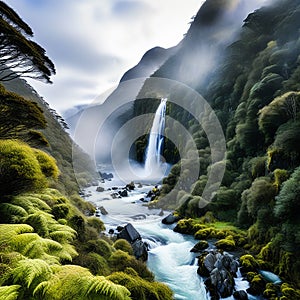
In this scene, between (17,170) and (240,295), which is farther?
(240,295)

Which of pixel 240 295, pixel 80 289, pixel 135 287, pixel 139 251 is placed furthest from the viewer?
pixel 139 251

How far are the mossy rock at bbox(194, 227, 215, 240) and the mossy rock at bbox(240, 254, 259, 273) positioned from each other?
3609 millimetres

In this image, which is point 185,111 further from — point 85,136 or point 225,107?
point 85,136

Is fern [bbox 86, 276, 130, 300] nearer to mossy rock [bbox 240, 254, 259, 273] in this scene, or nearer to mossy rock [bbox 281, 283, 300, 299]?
mossy rock [bbox 281, 283, 300, 299]

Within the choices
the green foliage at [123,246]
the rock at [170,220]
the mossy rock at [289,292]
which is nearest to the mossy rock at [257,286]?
the mossy rock at [289,292]

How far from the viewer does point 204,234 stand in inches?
546

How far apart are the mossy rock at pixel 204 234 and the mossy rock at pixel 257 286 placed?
5.19 metres

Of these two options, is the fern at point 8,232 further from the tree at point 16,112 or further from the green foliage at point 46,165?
the green foliage at point 46,165

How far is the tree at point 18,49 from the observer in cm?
489

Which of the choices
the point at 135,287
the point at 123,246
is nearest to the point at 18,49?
the point at 135,287

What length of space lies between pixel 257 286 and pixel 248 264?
4.82 feet

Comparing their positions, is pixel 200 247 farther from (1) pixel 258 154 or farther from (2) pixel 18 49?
(2) pixel 18 49

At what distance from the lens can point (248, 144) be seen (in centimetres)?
1928

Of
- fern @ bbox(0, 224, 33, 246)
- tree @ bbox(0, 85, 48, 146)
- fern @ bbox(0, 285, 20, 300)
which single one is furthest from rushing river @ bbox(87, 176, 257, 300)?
tree @ bbox(0, 85, 48, 146)
